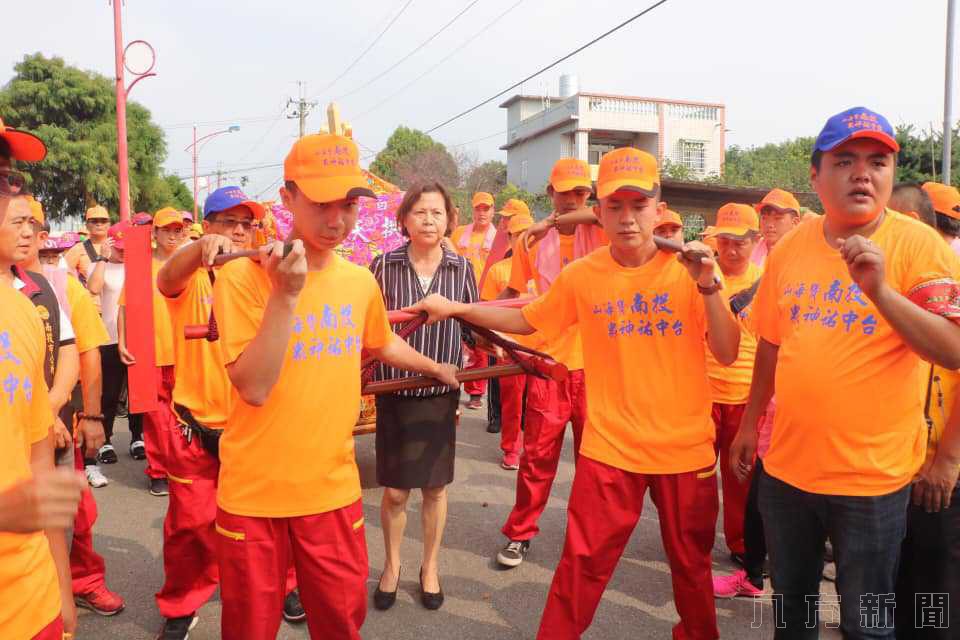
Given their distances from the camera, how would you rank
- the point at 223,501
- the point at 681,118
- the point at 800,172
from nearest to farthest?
the point at 223,501 → the point at 800,172 → the point at 681,118

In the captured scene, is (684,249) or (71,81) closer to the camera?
(684,249)

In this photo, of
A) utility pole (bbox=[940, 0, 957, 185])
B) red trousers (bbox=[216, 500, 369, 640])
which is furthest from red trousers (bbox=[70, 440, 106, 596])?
utility pole (bbox=[940, 0, 957, 185])

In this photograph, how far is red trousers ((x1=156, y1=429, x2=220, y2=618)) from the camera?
349cm

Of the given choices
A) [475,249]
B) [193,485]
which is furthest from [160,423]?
[475,249]

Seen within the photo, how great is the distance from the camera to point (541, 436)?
4.39 m

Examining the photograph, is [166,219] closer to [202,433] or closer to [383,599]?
[202,433]

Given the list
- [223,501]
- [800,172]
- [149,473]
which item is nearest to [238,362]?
[223,501]

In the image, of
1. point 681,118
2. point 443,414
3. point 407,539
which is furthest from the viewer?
point 681,118

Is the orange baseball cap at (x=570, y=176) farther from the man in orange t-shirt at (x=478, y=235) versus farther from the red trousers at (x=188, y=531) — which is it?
the man in orange t-shirt at (x=478, y=235)

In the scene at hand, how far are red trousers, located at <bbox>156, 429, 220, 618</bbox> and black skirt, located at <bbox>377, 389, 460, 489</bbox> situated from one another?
0.87m

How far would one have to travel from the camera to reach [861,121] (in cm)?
242

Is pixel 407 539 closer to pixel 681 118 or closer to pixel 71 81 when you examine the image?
pixel 71 81

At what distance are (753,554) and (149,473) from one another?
185 inches

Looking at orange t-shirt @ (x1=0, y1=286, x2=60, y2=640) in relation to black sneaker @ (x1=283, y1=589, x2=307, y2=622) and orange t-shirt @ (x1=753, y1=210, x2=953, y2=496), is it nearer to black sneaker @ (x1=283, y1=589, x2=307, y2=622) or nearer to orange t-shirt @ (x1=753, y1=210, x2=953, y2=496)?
black sneaker @ (x1=283, y1=589, x2=307, y2=622)
